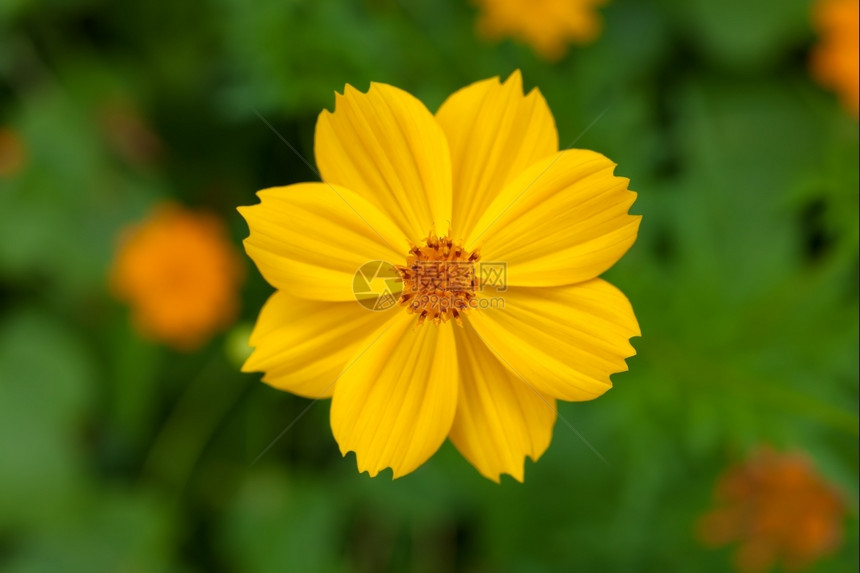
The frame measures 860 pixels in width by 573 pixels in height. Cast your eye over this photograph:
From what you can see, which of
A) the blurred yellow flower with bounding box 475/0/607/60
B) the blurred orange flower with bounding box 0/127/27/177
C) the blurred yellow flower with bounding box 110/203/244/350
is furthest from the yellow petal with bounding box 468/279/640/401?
the blurred orange flower with bounding box 0/127/27/177

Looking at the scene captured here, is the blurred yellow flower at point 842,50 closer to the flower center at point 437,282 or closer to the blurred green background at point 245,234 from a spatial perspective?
the blurred green background at point 245,234

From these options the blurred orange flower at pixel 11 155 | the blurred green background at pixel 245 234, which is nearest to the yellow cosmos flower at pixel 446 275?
the blurred green background at pixel 245 234

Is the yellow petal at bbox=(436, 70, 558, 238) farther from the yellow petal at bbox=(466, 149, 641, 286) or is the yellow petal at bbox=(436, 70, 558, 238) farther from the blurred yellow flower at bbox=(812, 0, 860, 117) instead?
the blurred yellow flower at bbox=(812, 0, 860, 117)

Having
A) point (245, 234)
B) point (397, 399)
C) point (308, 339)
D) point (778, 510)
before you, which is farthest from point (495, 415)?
point (245, 234)

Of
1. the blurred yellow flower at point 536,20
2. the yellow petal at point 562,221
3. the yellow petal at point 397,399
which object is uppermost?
the blurred yellow flower at point 536,20

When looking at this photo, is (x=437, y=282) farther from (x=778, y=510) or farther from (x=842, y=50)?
(x=842, y=50)

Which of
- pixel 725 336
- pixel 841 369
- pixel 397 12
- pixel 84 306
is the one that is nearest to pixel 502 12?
pixel 397 12
